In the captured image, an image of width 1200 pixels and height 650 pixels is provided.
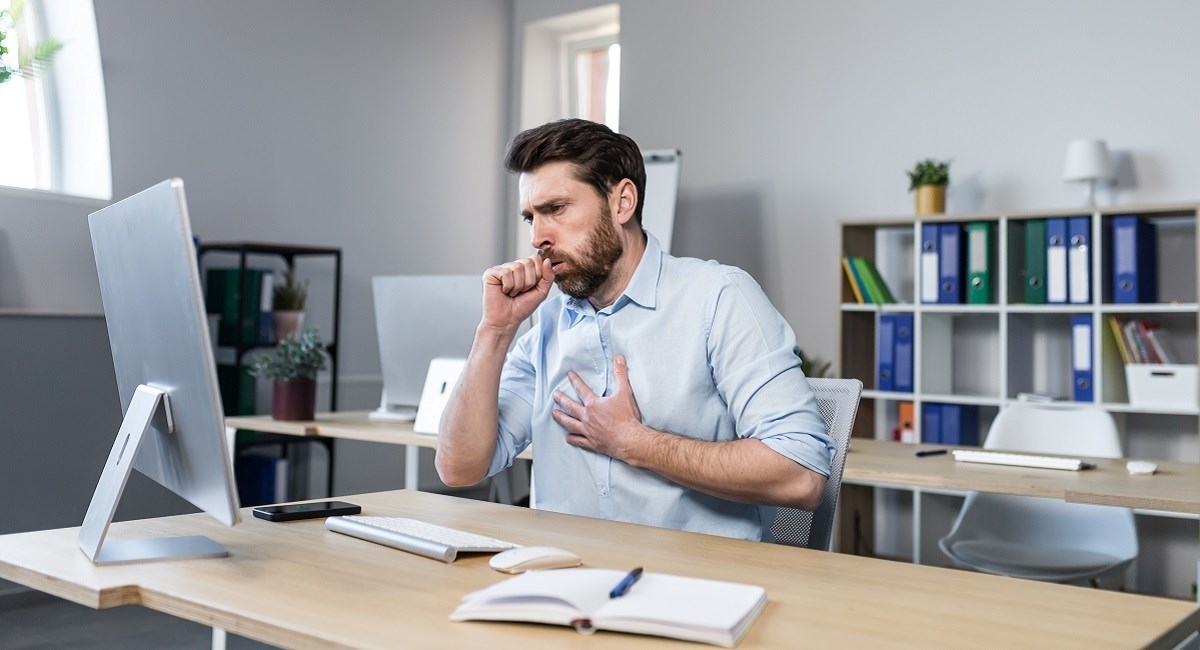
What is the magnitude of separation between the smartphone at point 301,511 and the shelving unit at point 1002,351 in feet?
9.48

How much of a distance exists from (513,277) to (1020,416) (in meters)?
2.03

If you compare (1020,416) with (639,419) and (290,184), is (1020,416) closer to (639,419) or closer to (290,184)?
(639,419)

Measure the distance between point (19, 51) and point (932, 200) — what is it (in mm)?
3609

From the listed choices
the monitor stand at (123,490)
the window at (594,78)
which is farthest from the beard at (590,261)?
the window at (594,78)

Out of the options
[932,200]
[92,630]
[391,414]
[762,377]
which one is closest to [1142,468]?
[762,377]

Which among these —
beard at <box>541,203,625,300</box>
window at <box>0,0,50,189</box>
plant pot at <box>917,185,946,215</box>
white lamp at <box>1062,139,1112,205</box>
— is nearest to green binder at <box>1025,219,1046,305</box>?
white lamp at <box>1062,139,1112,205</box>

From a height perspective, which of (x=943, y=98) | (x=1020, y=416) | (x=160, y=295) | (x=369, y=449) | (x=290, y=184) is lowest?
(x=369, y=449)

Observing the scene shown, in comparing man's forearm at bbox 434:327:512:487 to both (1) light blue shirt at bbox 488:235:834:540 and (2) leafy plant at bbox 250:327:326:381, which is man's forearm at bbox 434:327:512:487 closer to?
(1) light blue shirt at bbox 488:235:834:540

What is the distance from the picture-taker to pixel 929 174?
165 inches

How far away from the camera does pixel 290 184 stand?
15.8 ft

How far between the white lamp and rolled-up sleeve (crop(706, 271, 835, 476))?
2632 mm

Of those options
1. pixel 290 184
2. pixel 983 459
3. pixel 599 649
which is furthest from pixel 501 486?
pixel 599 649

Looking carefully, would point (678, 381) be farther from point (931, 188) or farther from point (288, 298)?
point (288, 298)

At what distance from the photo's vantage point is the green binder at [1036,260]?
3.92 m
